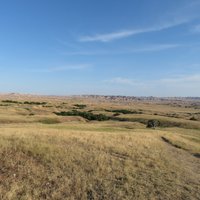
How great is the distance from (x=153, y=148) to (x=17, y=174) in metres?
13.9

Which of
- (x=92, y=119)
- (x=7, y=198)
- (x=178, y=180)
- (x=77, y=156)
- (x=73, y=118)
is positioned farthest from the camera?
(x=92, y=119)

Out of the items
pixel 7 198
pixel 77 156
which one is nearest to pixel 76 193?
pixel 7 198

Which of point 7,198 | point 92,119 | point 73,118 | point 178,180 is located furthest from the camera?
point 92,119

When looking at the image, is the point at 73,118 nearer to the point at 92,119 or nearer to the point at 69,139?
the point at 92,119

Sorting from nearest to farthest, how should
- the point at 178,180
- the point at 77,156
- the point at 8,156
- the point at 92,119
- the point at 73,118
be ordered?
the point at 178,180 < the point at 8,156 < the point at 77,156 < the point at 73,118 < the point at 92,119

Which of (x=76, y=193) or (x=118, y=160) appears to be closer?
(x=76, y=193)

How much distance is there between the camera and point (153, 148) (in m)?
28.5

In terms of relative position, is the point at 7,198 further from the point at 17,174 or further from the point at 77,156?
the point at 77,156

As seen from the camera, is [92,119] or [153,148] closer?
[153,148]

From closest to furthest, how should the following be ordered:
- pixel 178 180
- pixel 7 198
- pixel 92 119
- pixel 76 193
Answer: pixel 7 198 < pixel 76 193 < pixel 178 180 < pixel 92 119

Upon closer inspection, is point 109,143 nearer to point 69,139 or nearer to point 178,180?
point 69,139

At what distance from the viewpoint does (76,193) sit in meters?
16.5

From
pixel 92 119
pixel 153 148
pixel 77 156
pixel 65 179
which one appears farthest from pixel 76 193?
pixel 92 119

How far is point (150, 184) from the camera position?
58.8 ft
